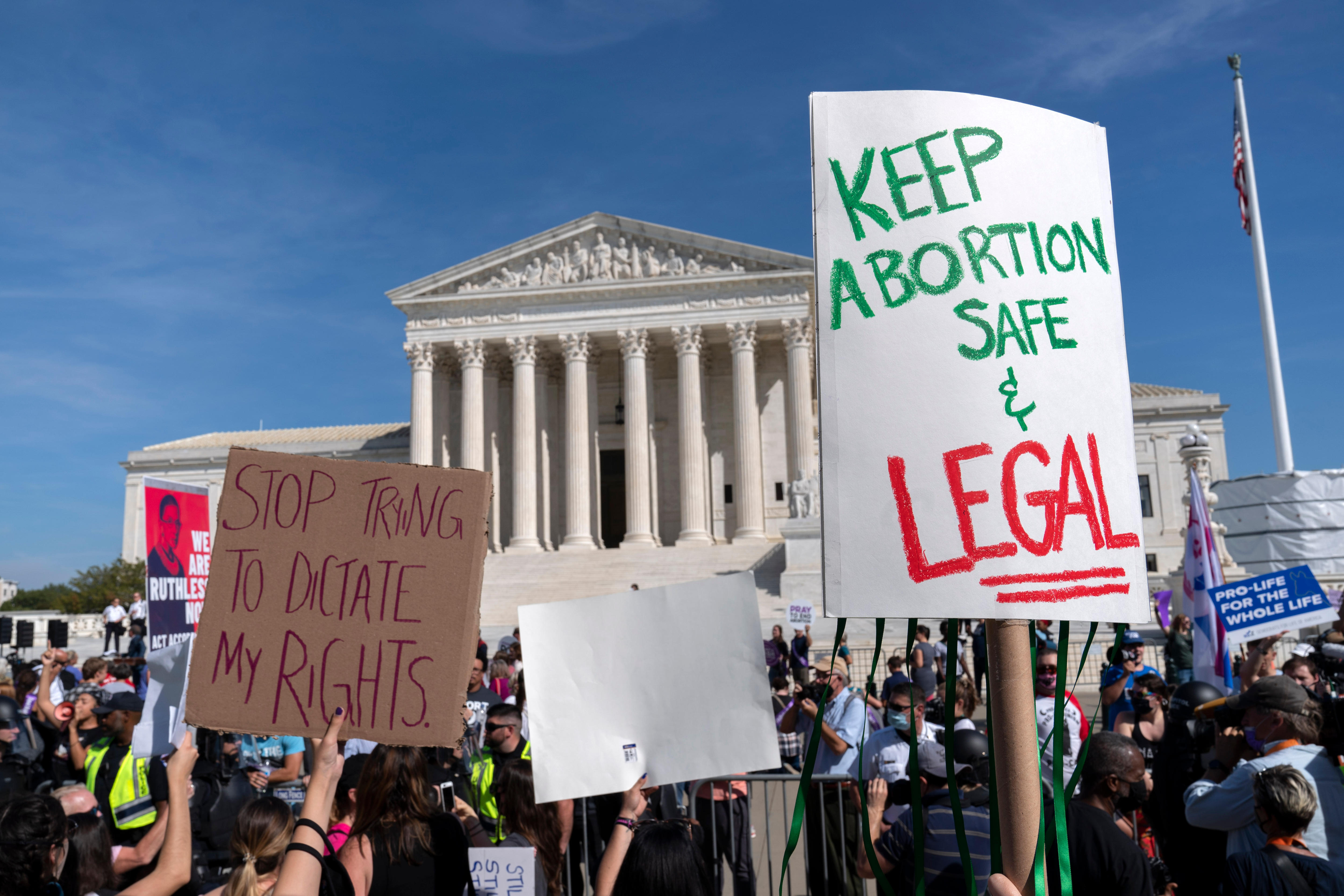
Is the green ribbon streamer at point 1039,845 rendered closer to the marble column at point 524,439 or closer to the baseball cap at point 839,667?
the baseball cap at point 839,667

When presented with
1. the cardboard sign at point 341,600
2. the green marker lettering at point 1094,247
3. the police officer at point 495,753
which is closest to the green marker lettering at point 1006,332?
the green marker lettering at point 1094,247

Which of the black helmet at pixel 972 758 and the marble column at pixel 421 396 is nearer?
the black helmet at pixel 972 758

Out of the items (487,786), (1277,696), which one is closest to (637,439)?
(487,786)

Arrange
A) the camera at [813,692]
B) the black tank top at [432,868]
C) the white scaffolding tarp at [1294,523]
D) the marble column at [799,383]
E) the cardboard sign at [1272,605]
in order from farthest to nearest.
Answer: the marble column at [799,383] < the white scaffolding tarp at [1294,523] < the cardboard sign at [1272,605] < the camera at [813,692] < the black tank top at [432,868]

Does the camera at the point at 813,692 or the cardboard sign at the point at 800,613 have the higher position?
the cardboard sign at the point at 800,613

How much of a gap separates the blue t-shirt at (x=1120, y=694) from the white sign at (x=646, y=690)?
13.3ft

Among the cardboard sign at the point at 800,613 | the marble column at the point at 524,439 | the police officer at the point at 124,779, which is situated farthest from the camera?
the marble column at the point at 524,439

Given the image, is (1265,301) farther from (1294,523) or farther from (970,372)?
(970,372)

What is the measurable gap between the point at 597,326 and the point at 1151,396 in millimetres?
33132

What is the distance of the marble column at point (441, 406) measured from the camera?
45.0m

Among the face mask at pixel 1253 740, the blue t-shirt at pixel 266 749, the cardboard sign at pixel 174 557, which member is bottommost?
the blue t-shirt at pixel 266 749

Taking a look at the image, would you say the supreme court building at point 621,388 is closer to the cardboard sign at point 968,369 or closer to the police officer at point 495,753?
the police officer at point 495,753

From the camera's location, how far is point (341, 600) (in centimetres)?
334

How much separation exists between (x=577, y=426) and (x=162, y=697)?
127 feet
